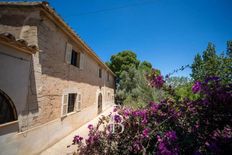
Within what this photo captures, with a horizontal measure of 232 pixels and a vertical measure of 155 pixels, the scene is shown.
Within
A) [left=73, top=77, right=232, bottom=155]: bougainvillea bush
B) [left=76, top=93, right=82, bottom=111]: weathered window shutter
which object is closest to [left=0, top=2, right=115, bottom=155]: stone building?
[left=76, top=93, right=82, bottom=111]: weathered window shutter

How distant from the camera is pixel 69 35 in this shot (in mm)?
6277

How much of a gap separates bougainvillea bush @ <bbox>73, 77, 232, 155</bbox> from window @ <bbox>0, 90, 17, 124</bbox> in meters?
2.25

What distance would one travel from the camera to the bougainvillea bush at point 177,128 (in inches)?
75.0

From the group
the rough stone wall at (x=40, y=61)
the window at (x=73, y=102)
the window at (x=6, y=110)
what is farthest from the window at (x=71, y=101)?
the window at (x=6, y=110)

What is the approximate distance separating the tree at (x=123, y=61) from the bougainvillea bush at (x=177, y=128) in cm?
1975

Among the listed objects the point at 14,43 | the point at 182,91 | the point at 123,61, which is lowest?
the point at 182,91

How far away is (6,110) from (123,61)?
20309mm

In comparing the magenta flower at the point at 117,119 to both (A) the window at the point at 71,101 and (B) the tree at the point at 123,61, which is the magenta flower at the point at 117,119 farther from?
(B) the tree at the point at 123,61

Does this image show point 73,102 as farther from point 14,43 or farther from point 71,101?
point 14,43

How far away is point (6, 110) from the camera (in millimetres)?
3451

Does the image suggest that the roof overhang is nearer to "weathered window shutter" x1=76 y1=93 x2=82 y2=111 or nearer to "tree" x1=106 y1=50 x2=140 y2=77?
"weathered window shutter" x1=76 y1=93 x2=82 y2=111

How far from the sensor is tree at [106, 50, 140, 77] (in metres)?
22.9

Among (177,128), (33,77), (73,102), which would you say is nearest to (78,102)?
(73,102)

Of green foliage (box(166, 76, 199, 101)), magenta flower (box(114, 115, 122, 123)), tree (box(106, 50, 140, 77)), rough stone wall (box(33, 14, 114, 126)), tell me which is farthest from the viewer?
tree (box(106, 50, 140, 77))
